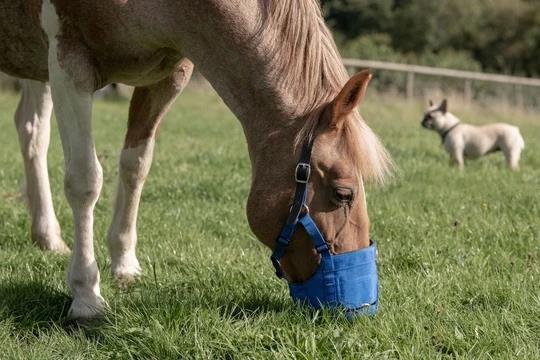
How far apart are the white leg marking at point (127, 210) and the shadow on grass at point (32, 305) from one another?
0.48m

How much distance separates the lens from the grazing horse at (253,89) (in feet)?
10.1

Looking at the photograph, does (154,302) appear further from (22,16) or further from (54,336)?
(22,16)

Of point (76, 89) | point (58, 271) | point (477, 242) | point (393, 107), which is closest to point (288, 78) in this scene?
point (76, 89)

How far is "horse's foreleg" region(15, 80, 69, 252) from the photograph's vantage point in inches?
189

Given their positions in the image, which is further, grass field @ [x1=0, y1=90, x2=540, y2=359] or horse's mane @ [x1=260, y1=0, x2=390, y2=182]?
horse's mane @ [x1=260, y1=0, x2=390, y2=182]

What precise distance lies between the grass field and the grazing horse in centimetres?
28

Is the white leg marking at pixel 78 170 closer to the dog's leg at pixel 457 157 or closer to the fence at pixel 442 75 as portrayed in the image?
the dog's leg at pixel 457 157

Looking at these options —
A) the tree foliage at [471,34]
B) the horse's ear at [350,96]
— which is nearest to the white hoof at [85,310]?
the horse's ear at [350,96]

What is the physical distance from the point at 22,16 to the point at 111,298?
4.81 feet

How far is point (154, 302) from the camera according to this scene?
10.6 feet

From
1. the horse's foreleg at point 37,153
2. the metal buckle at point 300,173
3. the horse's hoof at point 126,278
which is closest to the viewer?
the metal buckle at point 300,173

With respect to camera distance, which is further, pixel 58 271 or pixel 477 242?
pixel 477 242

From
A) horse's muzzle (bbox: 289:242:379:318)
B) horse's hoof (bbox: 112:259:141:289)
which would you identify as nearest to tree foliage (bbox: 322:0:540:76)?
horse's hoof (bbox: 112:259:141:289)

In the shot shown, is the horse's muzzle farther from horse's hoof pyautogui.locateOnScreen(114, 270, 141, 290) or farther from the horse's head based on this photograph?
horse's hoof pyautogui.locateOnScreen(114, 270, 141, 290)
